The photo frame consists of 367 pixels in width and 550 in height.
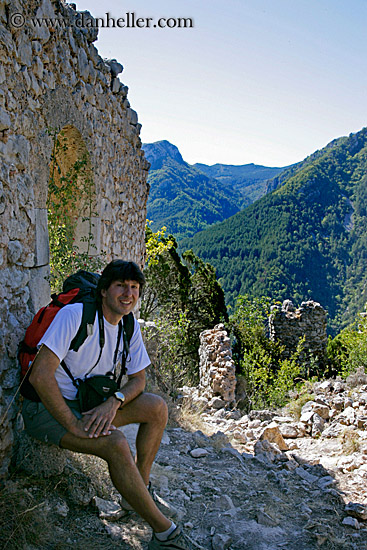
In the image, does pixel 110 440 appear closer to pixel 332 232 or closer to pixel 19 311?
pixel 19 311

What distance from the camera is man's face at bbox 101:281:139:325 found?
2.49 m

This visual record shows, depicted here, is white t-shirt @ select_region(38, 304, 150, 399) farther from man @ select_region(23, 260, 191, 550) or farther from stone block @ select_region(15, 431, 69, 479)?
stone block @ select_region(15, 431, 69, 479)

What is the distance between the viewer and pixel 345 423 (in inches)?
203

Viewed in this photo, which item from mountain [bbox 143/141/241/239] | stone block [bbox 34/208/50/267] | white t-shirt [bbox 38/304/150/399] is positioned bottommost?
white t-shirt [bbox 38/304/150/399]

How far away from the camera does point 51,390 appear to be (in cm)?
221

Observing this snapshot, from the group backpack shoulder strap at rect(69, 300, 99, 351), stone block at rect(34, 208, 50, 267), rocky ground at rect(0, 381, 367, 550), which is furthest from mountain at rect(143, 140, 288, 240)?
backpack shoulder strap at rect(69, 300, 99, 351)

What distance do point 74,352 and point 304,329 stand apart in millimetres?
9752

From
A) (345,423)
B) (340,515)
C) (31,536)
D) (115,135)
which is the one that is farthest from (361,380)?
(31,536)

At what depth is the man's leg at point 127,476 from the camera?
2125 millimetres

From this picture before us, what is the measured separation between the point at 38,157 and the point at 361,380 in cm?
582

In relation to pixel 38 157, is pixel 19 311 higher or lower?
lower

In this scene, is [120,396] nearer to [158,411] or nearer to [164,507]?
[158,411]

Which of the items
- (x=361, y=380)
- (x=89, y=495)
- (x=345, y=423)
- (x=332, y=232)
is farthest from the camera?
(x=332, y=232)

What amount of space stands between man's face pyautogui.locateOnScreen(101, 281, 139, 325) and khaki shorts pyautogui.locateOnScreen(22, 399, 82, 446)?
0.48 meters
